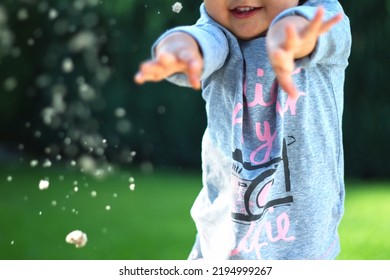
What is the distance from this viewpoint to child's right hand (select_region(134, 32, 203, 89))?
104 cm

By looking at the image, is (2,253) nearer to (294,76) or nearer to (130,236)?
(130,236)

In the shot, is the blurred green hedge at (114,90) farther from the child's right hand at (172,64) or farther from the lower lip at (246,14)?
the child's right hand at (172,64)

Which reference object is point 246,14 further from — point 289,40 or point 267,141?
point 289,40

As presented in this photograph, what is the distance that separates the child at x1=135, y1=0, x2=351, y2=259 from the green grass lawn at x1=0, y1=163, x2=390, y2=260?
1110 millimetres

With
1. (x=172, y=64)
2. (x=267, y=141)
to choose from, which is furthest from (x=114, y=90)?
(x=172, y=64)

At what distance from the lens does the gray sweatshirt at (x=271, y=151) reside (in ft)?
4.72

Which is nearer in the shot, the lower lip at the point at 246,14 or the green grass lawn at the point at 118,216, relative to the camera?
the lower lip at the point at 246,14

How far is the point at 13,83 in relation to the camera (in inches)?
154

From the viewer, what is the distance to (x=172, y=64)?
1.07m

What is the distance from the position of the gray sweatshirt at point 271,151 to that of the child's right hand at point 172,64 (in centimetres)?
21

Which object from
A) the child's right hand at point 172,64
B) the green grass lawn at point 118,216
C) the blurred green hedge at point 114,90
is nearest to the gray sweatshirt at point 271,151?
the child's right hand at point 172,64
